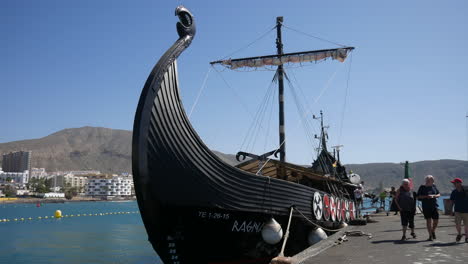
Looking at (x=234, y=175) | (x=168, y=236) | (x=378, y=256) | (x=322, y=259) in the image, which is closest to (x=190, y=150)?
(x=234, y=175)

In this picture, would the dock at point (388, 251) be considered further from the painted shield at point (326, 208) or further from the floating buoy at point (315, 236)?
the painted shield at point (326, 208)

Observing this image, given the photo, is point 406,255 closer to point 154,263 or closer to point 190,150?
point 190,150

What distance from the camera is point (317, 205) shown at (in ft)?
42.1

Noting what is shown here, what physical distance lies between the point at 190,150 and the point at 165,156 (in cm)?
68

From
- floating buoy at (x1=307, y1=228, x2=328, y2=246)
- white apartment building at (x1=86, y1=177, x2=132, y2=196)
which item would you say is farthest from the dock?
white apartment building at (x1=86, y1=177, x2=132, y2=196)

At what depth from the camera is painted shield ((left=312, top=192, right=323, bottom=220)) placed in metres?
12.7

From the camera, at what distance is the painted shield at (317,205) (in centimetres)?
1267

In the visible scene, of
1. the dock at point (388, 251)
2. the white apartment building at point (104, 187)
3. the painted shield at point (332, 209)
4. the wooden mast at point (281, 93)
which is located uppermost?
the wooden mast at point (281, 93)

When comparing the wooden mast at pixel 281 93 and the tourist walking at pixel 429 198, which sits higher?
the wooden mast at pixel 281 93

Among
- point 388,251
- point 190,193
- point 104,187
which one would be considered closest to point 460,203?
point 388,251

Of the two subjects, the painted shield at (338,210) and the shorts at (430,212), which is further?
the painted shield at (338,210)

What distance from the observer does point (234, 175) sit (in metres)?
10.0

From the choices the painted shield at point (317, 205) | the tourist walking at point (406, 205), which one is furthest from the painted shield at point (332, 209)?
the tourist walking at point (406, 205)

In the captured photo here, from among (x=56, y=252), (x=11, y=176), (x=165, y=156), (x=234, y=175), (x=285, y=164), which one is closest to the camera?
(x=165, y=156)
